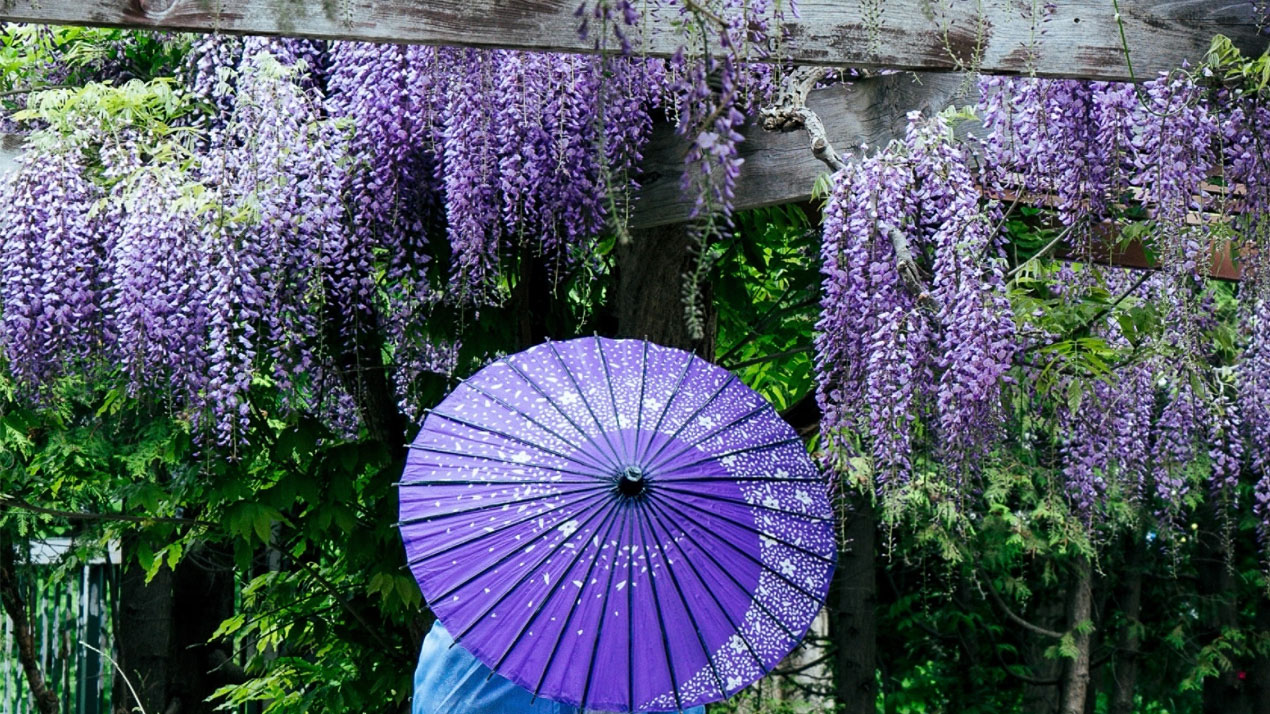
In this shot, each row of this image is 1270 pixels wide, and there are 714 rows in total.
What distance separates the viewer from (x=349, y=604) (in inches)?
163

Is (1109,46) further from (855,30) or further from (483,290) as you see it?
(483,290)

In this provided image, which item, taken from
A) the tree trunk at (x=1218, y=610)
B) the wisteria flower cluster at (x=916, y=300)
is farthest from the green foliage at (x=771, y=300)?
the tree trunk at (x=1218, y=610)

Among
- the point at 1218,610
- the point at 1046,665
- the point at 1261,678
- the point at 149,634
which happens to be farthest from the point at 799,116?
the point at 1261,678

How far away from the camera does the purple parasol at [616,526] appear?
2.15 metres

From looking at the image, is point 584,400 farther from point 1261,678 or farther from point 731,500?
point 1261,678

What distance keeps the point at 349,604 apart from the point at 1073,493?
80.4 inches

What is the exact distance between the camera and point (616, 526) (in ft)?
7.19

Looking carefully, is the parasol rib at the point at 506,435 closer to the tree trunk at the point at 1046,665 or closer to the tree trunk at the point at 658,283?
the tree trunk at the point at 658,283

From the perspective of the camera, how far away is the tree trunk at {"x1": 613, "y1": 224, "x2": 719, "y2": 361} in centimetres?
357

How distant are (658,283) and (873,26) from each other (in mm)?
1289

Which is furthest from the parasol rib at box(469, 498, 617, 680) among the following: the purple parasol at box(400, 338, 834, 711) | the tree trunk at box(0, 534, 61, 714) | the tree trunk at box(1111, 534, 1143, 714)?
the tree trunk at box(1111, 534, 1143, 714)

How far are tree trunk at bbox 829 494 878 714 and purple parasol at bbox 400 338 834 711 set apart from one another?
3.66 metres

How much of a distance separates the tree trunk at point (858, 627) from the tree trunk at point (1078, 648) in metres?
0.96

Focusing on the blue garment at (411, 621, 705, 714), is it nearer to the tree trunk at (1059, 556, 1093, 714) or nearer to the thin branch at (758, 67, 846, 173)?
the thin branch at (758, 67, 846, 173)
